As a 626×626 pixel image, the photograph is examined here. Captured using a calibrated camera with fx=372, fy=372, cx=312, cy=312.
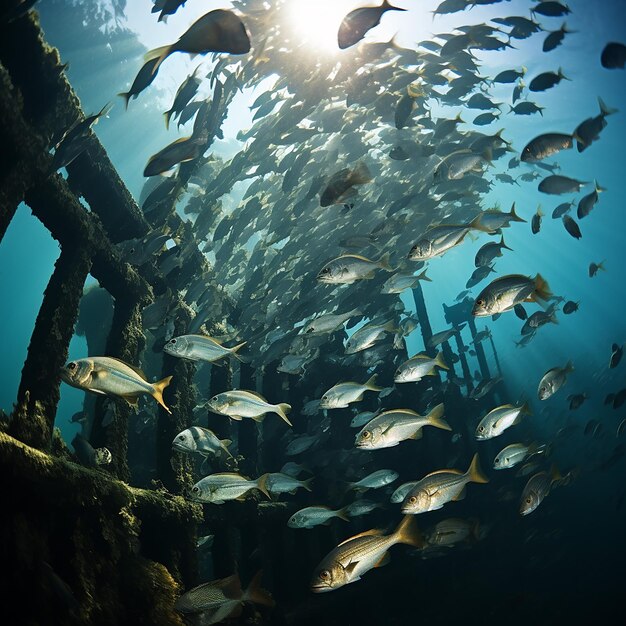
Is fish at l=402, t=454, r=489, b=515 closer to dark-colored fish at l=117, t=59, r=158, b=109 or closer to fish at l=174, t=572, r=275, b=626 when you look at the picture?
fish at l=174, t=572, r=275, b=626

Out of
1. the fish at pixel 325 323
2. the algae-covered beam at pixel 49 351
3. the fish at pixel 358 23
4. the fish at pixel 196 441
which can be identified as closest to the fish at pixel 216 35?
the fish at pixel 358 23

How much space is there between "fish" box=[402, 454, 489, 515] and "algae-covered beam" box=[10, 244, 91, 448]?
347cm

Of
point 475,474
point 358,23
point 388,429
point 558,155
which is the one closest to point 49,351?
point 388,429

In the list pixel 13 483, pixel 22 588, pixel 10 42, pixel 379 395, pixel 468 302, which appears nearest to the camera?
pixel 22 588

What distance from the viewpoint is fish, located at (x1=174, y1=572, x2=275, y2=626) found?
3176 mm

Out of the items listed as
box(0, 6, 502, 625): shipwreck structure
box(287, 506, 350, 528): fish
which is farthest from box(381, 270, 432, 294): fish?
box(287, 506, 350, 528): fish

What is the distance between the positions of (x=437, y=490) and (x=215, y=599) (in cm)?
241

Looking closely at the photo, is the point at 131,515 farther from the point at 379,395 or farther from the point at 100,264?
the point at 379,395

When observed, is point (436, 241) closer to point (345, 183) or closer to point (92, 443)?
point (345, 183)

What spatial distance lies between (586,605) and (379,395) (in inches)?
326

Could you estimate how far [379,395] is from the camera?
1013 cm

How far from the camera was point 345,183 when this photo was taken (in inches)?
186

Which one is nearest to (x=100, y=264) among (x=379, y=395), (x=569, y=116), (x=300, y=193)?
(x=300, y=193)

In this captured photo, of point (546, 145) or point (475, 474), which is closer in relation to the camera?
point (475, 474)
